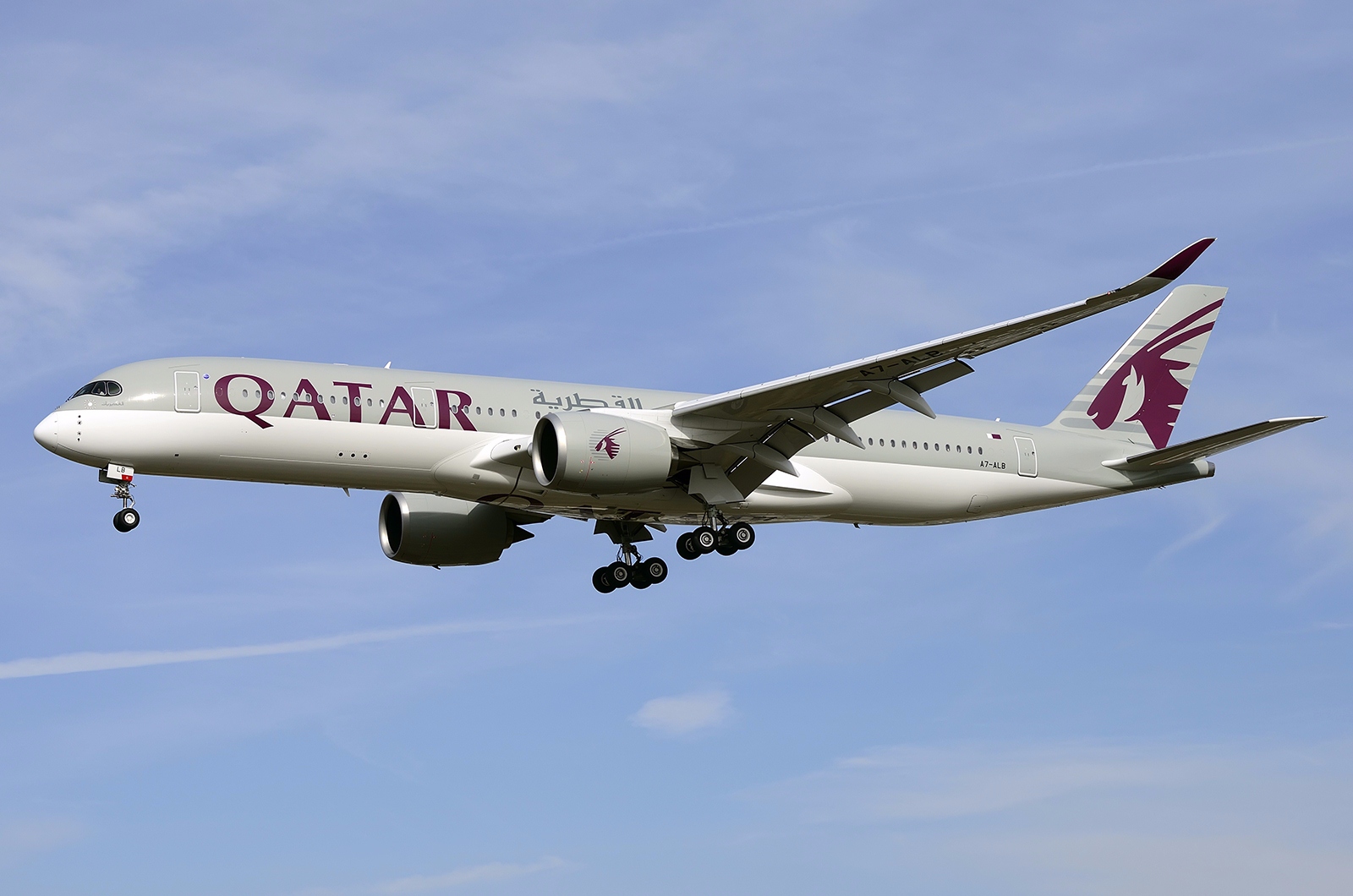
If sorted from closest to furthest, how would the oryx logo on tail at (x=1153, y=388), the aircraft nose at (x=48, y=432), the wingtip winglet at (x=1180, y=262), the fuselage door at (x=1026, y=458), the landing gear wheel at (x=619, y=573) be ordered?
the wingtip winglet at (x=1180, y=262), the aircraft nose at (x=48, y=432), the landing gear wheel at (x=619, y=573), the fuselage door at (x=1026, y=458), the oryx logo on tail at (x=1153, y=388)

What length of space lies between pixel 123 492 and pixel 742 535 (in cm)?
1294

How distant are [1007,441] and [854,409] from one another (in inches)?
289

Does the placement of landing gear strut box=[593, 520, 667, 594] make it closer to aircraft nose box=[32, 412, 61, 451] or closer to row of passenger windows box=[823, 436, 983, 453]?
row of passenger windows box=[823, 436, 983, 453]

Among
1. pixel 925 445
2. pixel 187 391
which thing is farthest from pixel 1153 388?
pixel 187 391

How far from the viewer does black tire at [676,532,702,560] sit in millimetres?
33000

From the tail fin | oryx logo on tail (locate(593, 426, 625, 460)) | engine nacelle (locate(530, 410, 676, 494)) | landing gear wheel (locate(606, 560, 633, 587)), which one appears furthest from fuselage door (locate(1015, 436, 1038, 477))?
oryx logo on tail (locate(593, 426, 625, 460))

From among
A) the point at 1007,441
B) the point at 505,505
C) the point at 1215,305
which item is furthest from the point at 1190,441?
the point at 505,505

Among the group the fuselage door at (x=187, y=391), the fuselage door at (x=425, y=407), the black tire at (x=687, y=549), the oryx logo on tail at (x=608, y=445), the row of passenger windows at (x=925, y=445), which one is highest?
the fuselage door at (x=187, y=391)

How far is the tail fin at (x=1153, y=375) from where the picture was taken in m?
39.0

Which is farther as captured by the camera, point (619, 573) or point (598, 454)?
point (619, 573)

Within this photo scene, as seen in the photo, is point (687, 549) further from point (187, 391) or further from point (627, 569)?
point (187, 391)

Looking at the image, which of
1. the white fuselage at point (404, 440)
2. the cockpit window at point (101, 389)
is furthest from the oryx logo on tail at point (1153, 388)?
the cockpit window at point (101, 389)

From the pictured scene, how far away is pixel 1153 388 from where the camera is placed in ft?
131

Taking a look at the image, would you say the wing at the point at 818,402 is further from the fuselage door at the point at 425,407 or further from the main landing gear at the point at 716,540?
the fuselage door at the point at 425,407
